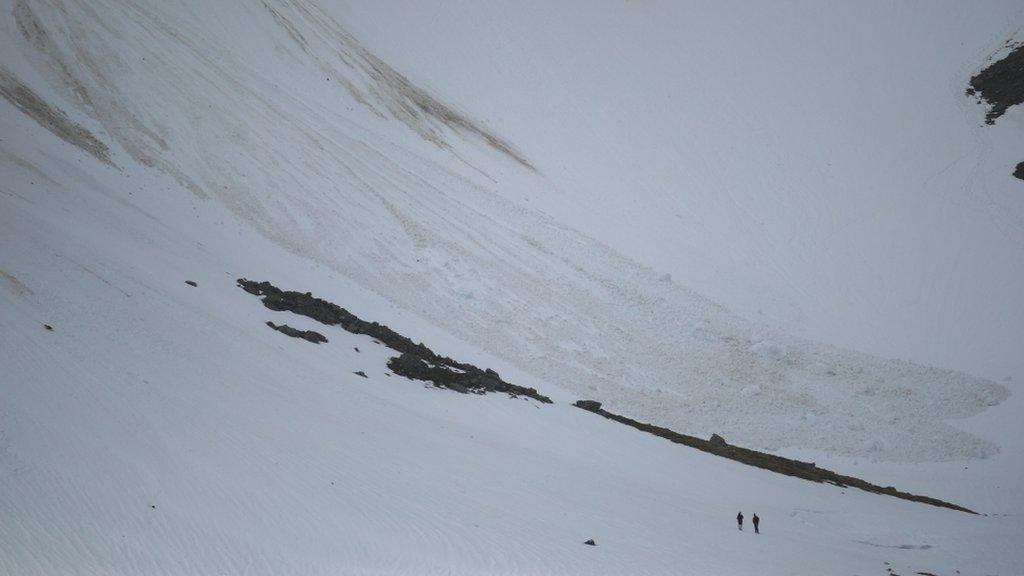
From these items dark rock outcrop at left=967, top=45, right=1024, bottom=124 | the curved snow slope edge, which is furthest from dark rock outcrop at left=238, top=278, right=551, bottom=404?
dark rock outcrop at left=967, top=45, right=1024, bottom=124

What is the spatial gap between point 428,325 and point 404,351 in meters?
4.04

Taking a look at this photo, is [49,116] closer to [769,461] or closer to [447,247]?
[447,247]

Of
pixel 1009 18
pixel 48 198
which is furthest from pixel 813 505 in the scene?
pixel 1009 18

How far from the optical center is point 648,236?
3722 cm

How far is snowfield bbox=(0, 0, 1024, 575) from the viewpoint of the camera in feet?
34.3

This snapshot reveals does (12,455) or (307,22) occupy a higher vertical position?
(307,22)

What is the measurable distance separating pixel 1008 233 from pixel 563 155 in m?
27.4

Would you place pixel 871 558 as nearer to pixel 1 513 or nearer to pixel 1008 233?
pixel 1 513

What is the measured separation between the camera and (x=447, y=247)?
1233 inches

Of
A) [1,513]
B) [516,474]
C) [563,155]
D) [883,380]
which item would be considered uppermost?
[563,155]

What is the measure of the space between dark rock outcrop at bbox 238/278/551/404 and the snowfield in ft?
3.28

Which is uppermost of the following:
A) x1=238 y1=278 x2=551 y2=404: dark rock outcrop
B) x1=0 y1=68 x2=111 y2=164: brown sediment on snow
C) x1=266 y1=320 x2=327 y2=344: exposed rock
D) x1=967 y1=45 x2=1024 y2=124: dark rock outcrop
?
x1=967 y1=45 x2=1024 y2=124: dark rock outcrop

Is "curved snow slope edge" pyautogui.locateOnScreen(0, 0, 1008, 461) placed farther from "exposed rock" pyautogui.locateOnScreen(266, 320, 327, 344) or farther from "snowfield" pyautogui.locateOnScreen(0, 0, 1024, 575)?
"exposed rock" pyautogui.locateOnScreen(266, 320, 327, 344)

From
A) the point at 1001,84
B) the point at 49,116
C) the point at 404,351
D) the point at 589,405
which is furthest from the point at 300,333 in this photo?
the point at 1001,84
